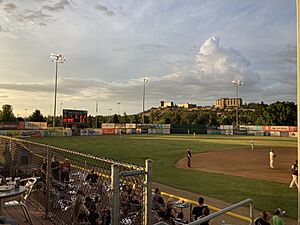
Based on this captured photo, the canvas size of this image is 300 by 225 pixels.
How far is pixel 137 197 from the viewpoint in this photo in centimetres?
684

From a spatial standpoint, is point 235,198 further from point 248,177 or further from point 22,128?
point 22,128

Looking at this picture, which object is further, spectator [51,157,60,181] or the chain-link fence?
spectator [51,157,60,181]

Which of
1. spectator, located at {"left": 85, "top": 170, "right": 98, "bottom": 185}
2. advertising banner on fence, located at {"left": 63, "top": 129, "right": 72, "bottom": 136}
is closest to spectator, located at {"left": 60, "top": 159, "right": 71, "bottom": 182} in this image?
spectator, located at {"left": 85, "top": 170, "right": 98, "bottom": 185}

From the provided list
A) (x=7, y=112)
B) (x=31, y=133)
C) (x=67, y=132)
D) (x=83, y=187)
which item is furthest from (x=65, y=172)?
(x=7, y=112)

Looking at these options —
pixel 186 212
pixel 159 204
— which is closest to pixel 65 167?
pixel 159 204

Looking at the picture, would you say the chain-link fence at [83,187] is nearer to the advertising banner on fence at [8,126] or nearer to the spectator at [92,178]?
the spectator at [92,178]

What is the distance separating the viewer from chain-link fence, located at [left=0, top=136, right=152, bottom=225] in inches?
176

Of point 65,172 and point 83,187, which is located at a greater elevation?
point 65,172

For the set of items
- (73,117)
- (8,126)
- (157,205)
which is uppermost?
(73,117)

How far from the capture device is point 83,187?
931 centimetres

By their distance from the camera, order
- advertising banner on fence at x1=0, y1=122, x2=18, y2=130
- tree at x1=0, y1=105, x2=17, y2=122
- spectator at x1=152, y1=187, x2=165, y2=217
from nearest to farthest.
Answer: spectator at x1=152, y1=187, x2=165, y2=217 → advertising banner on fence at x1=0, y1=122, x2=18, y2=130 → tree at x1=0, y1=105, x2=17, y2=122

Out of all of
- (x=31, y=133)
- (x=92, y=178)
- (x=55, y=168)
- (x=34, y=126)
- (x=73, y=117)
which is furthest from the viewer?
(x=34, y=126)

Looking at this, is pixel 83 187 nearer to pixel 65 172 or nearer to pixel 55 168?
pixel 55 168

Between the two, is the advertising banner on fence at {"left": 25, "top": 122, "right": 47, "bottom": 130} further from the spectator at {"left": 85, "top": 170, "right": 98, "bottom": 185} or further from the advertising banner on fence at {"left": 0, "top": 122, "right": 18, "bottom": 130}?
the spectator at {"left": 85, "top": 170, "right": 98, "bottom": 185}
